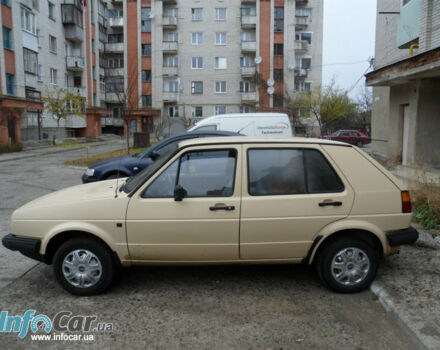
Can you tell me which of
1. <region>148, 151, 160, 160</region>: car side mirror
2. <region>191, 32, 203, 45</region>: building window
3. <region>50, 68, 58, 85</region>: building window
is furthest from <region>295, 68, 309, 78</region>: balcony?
<region>148, 151, 160, 160</region>: car side mirror

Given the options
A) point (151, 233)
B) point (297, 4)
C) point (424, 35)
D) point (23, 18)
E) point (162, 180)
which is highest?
point (297, 4)

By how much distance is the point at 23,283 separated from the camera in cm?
444

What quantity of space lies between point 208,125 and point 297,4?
4388 centimetres

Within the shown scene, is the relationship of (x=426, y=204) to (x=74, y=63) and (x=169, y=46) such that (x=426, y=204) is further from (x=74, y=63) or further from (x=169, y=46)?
(x=169, y=46)

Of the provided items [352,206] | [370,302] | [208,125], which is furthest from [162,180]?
[208,125]

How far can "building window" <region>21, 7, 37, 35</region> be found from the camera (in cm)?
3253

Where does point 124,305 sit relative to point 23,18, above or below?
below

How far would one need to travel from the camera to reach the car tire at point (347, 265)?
4.03 meters

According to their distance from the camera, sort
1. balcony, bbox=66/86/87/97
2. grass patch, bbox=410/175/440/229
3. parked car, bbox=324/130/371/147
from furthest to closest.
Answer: balcony, bbox=66/86/87/97 < parked car, bbox=324/130/371/147 < grass patch, bbox=410/175/440/229

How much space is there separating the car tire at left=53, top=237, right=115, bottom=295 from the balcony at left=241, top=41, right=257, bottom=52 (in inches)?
1881

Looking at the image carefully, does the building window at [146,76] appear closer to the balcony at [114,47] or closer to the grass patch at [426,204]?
the balcony at [114,47]

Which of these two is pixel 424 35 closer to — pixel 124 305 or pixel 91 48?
pixel 124 305

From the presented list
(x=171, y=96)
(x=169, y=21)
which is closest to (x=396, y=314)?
(x=171, y=96)

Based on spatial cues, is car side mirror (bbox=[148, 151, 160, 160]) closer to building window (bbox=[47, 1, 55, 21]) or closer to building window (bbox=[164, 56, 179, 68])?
building window (bbox=[47, 1, 55, 21])
